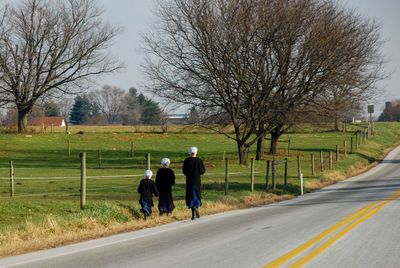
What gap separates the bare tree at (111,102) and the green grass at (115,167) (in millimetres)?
87737

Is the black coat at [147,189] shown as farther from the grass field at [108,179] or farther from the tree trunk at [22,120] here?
the tree trunk at [22,120]

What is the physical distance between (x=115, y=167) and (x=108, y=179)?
495 centimetres

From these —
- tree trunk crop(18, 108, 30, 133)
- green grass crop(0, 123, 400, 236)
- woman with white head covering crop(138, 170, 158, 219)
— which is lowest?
green grass crop(0, 123, 400, 236)

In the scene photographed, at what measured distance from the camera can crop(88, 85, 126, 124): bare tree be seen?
160 meters

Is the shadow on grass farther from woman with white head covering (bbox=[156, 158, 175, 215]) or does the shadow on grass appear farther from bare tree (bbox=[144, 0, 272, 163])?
bare tree (bbox=[144, 0, 272, 163])

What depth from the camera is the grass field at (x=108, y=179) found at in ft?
39.4

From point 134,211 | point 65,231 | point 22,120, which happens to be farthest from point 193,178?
point 22,120

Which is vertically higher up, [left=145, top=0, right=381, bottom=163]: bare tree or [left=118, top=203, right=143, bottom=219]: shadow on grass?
[left=145, top=0, right=381, bottom=163]: bare tree

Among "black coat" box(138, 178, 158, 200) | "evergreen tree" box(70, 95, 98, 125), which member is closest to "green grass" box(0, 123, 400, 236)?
"black coat" box(138, 178, 158, 200)

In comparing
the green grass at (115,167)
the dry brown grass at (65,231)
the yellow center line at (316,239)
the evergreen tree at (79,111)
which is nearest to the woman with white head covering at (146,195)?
the dry brown grass at (65,231)

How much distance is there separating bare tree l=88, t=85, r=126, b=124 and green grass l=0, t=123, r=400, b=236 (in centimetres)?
8774

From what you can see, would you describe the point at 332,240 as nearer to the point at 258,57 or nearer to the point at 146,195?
the point at 146,195

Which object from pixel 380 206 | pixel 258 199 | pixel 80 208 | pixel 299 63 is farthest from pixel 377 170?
pixel 80 208

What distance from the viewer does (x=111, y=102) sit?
16275 centimetres
